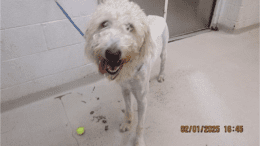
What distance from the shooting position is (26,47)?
160 centimetres

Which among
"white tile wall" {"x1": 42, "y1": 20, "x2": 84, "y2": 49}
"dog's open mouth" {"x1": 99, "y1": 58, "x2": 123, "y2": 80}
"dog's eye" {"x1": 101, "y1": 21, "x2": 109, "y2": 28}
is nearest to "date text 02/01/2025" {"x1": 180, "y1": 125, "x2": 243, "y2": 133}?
"dog's open mouth" {"x1": 99, "y1": 58, "x2": 123, "y2": 80}

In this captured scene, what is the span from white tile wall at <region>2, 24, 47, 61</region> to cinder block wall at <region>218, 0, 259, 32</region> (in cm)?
328

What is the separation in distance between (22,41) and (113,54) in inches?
49.5

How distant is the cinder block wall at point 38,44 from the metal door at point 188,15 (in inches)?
69.7

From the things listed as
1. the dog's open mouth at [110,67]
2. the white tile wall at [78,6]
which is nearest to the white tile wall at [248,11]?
the white tile wall at [78,6]

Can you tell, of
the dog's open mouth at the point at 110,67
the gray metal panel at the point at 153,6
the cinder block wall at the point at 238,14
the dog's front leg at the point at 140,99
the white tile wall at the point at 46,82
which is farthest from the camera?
the cinder block wall at the point at 238,14

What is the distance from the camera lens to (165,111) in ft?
5.47

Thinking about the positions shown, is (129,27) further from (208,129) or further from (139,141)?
(208,129)

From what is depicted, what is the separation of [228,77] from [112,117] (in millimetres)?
1619

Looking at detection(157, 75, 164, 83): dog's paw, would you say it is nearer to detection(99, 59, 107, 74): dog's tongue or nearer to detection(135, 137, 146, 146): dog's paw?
detection(135, 137, 146, 146): dog's paw

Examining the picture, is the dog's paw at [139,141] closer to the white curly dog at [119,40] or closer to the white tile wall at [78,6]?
the white curly dog at [119,40]

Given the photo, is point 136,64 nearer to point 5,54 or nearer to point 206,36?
point 5,54

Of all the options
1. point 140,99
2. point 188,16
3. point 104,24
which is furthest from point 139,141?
point 188,16

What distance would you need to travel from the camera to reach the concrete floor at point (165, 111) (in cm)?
143
